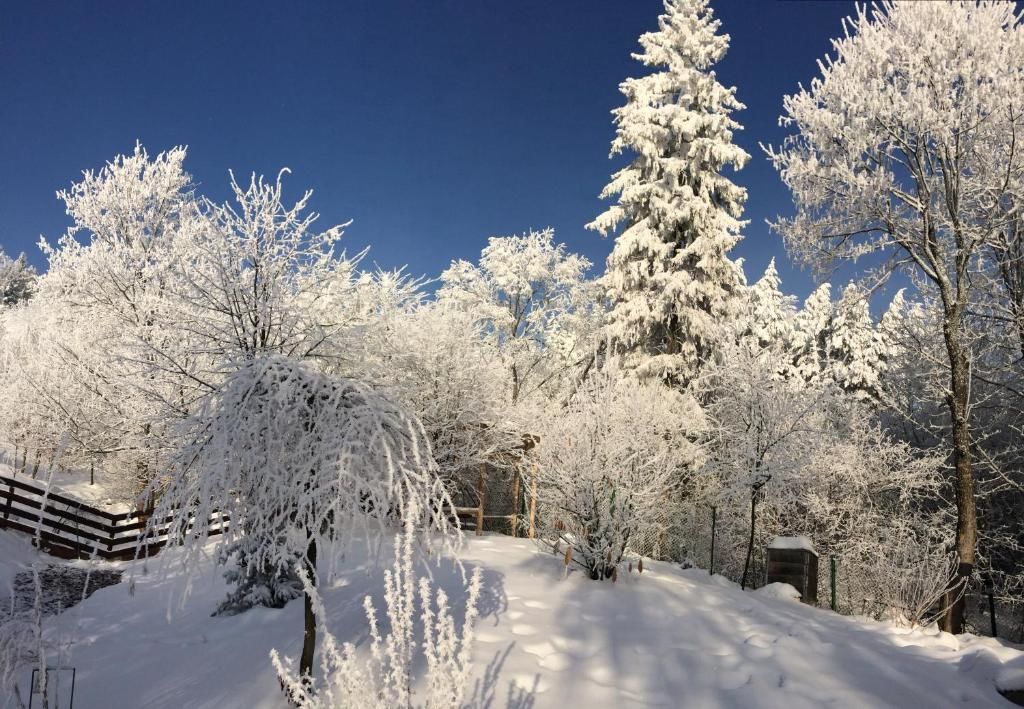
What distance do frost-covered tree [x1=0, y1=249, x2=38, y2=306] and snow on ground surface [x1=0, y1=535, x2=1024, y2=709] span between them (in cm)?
4211

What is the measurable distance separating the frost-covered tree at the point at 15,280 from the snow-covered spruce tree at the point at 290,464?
4558cm

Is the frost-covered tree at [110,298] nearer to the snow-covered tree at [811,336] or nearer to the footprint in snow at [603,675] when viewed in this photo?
the footprint in snow at [603,675]

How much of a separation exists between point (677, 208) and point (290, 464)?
14681 mm

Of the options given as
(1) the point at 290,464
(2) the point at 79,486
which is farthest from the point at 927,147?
(2) the point at 79,486

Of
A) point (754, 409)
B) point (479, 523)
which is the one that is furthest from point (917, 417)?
point (479, 523)

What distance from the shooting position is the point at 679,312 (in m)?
17.2

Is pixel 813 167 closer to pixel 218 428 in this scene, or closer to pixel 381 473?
pixel 381 473

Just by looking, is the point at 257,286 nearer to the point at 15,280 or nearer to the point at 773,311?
the point at 773,311

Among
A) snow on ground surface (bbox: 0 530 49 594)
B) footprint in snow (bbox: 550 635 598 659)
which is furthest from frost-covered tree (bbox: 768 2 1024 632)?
snow on ground surface (bbox: 0 530 49 594)

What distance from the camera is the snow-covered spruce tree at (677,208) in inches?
680

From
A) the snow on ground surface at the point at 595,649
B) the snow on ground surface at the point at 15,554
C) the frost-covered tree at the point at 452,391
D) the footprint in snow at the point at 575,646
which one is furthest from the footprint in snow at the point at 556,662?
the snow on ground surface at the point at 15,554

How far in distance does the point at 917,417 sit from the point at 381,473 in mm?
16268

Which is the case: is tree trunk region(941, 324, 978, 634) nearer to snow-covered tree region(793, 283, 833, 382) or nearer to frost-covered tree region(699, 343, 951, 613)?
frost-covered tree region(699, 343, 951, 613)

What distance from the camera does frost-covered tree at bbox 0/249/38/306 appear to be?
40.9 metres
